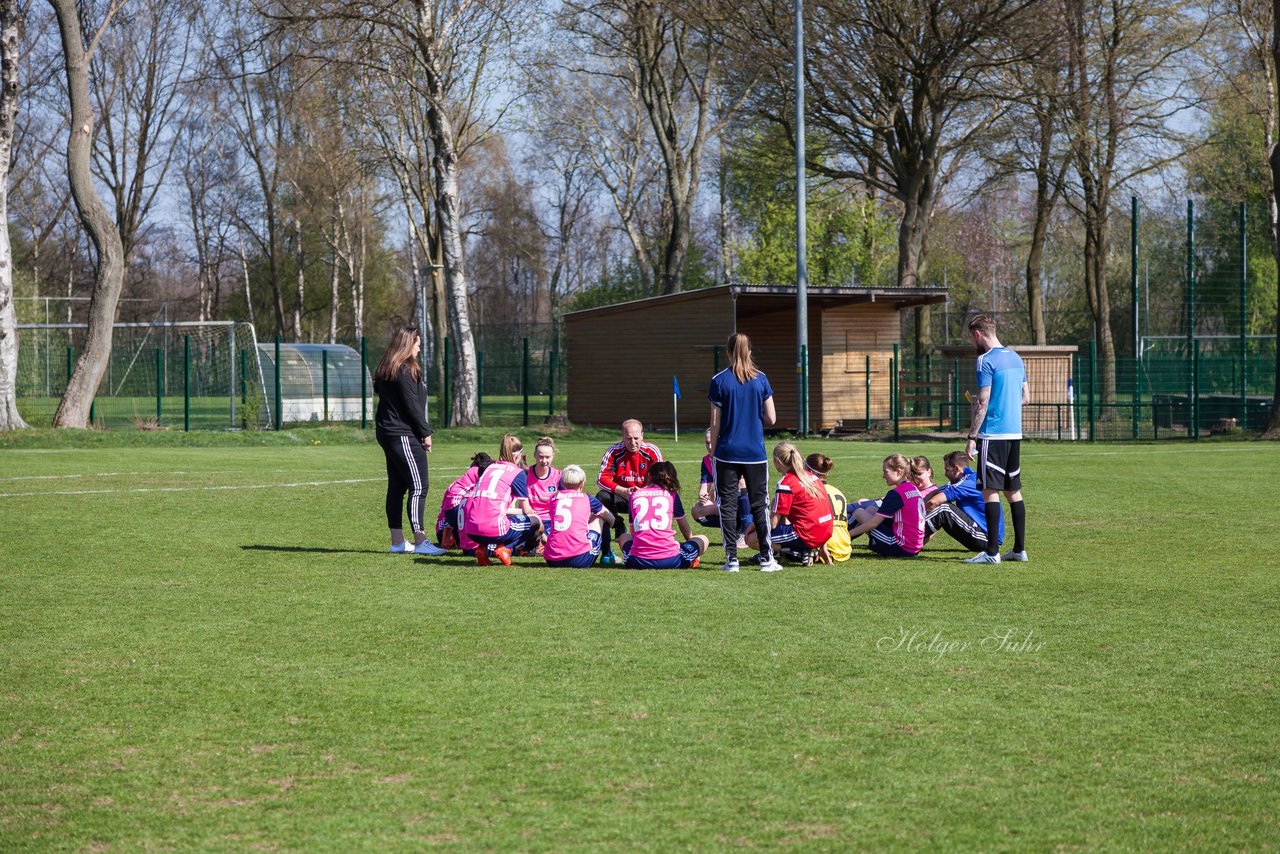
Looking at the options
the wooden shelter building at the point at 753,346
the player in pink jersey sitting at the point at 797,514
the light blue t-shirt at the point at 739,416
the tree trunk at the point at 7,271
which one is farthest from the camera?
the wooden shelter building at the point at 753,346

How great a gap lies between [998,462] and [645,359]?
77.3 feet

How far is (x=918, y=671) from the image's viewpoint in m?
6.25

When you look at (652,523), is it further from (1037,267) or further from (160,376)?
(1037,267)

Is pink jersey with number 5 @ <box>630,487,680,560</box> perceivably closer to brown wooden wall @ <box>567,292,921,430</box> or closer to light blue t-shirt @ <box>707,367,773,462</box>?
light blue t-shirt @ <box>707,367,773,462</box>

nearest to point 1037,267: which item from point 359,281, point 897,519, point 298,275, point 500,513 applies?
point 897,519

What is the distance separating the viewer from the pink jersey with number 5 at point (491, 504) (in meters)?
10.0

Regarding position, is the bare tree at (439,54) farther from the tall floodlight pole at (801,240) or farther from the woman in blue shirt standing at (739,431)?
the woman in blue shirt standing at (739,431)

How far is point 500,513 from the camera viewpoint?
10039mm

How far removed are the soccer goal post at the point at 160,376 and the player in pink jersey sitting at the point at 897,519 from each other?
2239 centimetres

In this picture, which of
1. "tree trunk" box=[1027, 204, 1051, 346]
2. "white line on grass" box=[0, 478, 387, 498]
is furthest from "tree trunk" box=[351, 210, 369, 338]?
"white line on grass" box=[0, 478, 387, 498]

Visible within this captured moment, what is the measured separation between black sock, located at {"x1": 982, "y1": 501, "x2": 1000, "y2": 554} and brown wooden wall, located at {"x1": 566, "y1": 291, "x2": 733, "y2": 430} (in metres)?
21.2

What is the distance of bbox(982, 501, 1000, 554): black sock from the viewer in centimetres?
1008

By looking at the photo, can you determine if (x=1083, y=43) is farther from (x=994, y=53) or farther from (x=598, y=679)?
(x=598, y=679)

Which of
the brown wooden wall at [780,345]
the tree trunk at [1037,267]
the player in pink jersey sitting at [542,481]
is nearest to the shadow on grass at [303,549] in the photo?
the player in pink jersey sitting at [542,481]
